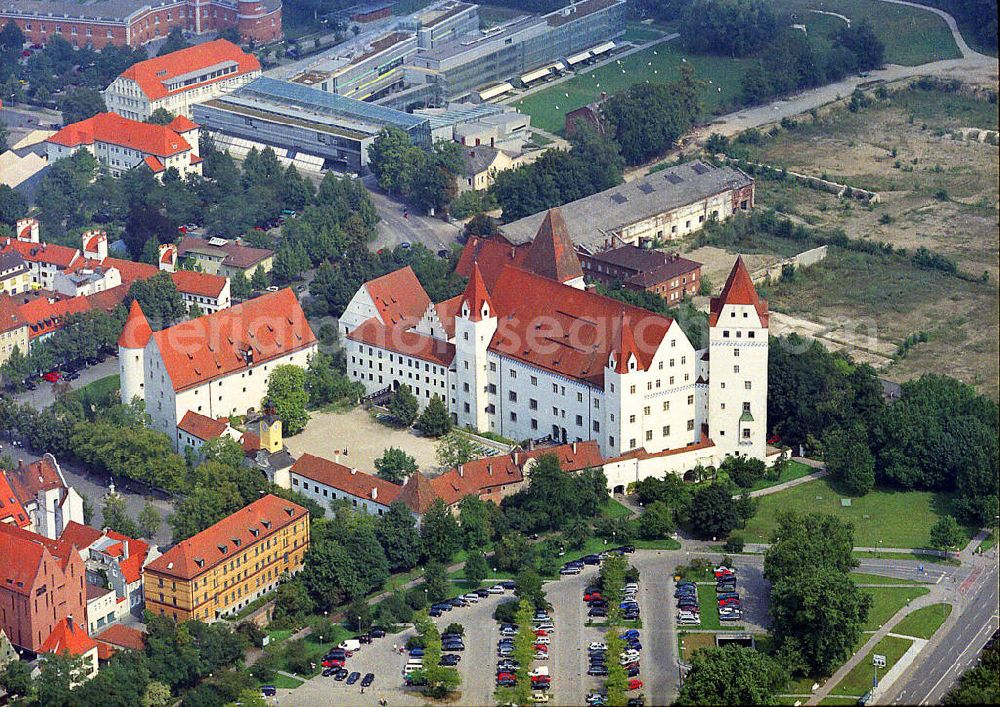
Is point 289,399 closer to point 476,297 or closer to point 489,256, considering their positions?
point 476,297

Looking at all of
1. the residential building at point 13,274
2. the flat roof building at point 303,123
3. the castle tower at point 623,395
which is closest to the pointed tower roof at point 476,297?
the castle tower at point 623,395

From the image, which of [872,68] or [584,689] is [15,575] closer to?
[584,689]

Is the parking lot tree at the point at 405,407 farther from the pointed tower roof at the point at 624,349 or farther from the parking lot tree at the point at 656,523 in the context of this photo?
the parking lot tree at the point at 656,523

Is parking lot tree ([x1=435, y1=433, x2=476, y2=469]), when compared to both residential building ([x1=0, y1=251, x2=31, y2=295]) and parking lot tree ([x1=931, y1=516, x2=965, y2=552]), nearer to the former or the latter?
parking lot tree ([x1=931, y1=516, x2=965, y2=552])

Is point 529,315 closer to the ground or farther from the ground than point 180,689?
farther from the ground

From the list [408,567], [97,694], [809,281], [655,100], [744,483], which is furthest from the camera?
[655,100]

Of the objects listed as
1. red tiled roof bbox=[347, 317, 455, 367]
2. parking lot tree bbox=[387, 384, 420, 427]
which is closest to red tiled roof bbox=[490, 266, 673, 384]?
red tiled roof bbox=[347, 317, 455, 367]

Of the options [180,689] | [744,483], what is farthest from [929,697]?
[180,689]
